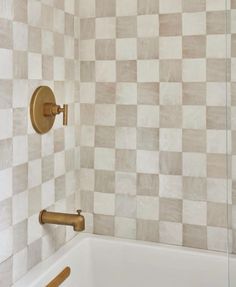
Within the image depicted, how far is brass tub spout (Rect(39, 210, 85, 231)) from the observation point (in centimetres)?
122

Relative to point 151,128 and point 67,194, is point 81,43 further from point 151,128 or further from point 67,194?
point 67,194

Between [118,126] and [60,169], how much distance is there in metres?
0.28

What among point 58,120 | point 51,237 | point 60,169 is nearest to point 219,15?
point 58,120

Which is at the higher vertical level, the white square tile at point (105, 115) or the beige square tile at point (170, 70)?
the beige square tile at point (170, 70)

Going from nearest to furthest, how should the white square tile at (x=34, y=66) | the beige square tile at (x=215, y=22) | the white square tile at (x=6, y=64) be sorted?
the white square tile at (x=6, y=64) → the white square tile at (x=34, y=66) → the beige square tile at (x=215, y=22)

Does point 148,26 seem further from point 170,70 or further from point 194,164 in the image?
point 194,164

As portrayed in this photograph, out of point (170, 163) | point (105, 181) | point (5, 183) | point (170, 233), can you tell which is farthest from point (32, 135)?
point (170, 233)

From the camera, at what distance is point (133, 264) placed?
1444mm

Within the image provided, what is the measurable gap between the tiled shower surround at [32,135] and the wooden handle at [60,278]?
84mm

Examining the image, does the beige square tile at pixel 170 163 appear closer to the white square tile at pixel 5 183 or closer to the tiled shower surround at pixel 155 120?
the tiled shower surround at pixel 155 120

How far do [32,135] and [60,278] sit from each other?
47 centimetres

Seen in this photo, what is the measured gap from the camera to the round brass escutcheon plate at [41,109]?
1.23m

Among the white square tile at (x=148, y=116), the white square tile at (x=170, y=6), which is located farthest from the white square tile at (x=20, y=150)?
the white square tile at (x=170, y=6)

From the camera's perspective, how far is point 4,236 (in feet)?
3.62
